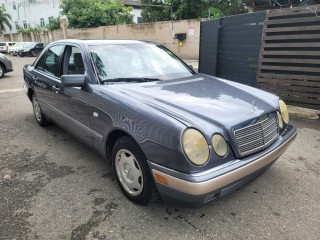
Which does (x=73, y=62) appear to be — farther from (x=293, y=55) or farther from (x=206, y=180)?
(x=293, y=55)

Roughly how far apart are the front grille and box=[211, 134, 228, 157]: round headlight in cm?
13

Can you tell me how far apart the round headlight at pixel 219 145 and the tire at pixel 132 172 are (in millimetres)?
605

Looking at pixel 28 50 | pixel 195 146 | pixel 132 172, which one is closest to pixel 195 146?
pixel 195 146

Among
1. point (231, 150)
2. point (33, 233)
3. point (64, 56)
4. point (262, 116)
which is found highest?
point (64, 56)

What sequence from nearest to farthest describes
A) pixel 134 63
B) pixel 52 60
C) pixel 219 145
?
pixel 219 145 → pixel 134 63 → pixel 52 60

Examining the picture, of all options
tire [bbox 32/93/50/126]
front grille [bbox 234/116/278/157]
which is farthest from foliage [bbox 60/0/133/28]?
front grille [bbox 234/116/278/157]

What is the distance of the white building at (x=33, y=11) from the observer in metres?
40.7

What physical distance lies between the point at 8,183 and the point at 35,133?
1.68 metres

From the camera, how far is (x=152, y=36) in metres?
21.8

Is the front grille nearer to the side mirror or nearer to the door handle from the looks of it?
the side mirror

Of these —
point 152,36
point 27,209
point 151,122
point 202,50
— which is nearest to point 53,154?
point 27,209

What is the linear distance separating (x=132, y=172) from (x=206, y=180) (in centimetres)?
83

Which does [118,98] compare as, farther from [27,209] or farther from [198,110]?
[27,209]

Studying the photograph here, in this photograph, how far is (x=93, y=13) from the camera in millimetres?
27828
